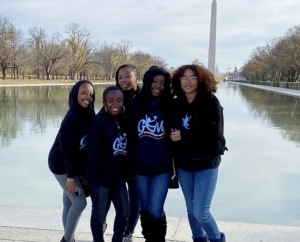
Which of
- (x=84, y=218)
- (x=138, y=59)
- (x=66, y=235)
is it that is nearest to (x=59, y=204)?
(x=84, y=218)

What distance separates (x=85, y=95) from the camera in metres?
2.79

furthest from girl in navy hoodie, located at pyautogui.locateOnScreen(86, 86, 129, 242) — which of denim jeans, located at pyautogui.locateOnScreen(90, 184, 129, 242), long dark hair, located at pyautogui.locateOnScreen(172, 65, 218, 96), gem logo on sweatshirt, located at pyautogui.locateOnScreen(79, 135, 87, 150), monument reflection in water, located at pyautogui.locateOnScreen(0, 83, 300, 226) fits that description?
monument reflection in water, located at pyautogui.locateOnScreen(0, 83, 300, 226)

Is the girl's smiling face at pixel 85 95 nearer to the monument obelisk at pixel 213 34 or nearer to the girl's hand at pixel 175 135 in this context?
the girl's hand at pixel 175 135

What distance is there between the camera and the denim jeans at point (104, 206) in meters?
2.69

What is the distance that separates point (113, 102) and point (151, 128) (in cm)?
42

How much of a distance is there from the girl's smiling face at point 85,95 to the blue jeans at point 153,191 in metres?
0.81

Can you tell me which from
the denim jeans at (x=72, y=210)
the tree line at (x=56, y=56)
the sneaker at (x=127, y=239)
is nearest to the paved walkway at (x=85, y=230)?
the sneaker at (x=127, y=239)

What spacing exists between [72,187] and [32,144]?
A: 5561 millimetres

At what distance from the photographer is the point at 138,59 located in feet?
284

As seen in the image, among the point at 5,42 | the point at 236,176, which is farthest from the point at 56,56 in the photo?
the point at 236,176

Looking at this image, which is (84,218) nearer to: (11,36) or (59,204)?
(59,204)

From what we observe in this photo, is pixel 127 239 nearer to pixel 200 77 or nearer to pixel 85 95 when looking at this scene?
pixel 85 95

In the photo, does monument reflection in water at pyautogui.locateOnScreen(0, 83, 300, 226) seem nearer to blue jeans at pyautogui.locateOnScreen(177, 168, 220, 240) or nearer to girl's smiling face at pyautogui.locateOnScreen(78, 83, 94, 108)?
blue jeans at pyautogui.locateOnScreen(177, 168, 220, 240)

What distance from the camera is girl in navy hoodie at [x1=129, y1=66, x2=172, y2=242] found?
2.68 meters
